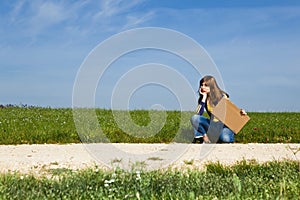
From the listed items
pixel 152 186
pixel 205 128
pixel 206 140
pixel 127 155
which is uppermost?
pixel 205 128

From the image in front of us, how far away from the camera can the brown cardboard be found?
33.2 feet

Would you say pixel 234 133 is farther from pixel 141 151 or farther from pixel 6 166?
pixel 6 166

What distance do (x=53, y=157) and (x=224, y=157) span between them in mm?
2737

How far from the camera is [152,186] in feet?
17.9

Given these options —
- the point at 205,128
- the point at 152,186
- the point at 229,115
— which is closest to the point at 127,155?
the point at 205,128

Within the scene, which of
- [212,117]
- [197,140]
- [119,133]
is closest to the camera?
[212,117]

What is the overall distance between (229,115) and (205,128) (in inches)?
21.3

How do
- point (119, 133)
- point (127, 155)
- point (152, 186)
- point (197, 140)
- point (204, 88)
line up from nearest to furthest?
point (152, 186), point (127, 155), point (204, 88), point (197, 140), point (119, 133)

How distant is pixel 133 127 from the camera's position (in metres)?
12.0

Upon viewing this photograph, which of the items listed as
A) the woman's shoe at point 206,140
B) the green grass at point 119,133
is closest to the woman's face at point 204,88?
the woman's shoe at point 206,140

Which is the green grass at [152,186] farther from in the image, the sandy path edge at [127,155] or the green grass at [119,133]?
the green grass at [119,133]

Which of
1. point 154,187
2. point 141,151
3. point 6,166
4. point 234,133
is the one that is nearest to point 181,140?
point 234,133

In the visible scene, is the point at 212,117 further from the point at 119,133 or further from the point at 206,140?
the point at 119,133

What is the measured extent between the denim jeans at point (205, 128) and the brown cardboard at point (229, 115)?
154 millimetres
